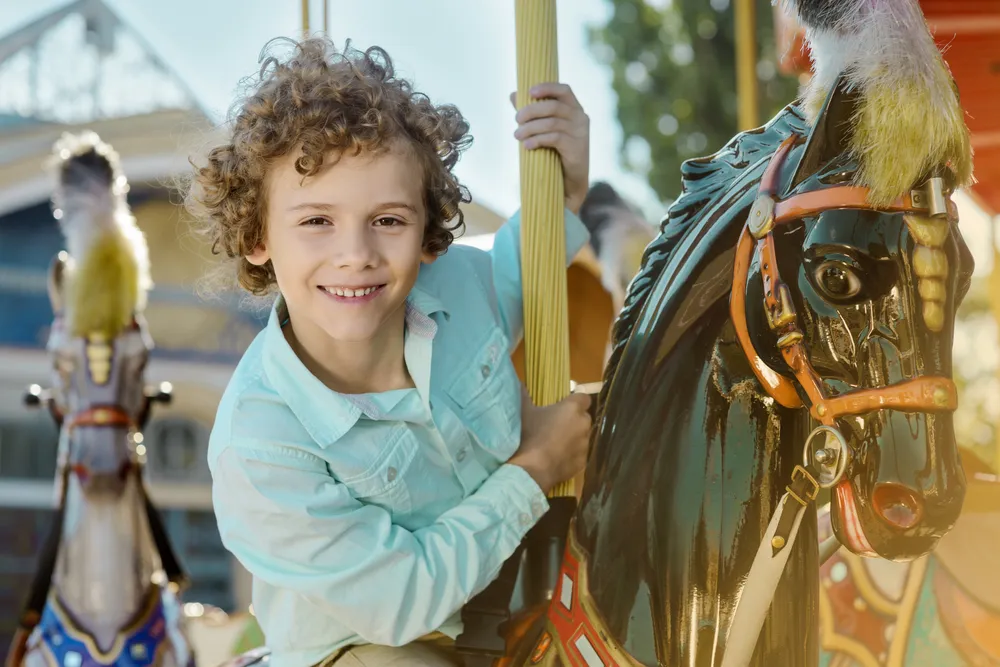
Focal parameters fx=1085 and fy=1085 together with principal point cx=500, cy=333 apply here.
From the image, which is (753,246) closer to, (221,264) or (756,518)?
(756,518)

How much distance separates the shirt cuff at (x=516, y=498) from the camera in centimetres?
108

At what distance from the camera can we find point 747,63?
10.3 ft

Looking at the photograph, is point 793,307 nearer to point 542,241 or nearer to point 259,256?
point 542,241

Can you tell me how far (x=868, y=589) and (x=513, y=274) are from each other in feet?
2.46

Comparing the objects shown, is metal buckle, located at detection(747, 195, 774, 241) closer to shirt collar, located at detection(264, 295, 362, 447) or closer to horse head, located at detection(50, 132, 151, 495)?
shirt collar, located at detection(264, 295, 362, 447)

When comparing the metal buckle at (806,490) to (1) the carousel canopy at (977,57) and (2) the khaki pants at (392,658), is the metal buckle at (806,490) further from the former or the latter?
(1) the carousel canopy at (977,57)

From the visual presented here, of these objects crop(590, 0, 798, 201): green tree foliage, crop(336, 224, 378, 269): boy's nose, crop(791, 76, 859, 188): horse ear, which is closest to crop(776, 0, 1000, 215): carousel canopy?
crop(791, 76, 859, 188): horse ear

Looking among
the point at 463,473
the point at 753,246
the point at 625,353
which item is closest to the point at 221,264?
the point at 463,473

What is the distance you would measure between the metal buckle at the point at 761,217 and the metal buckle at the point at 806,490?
21 cm

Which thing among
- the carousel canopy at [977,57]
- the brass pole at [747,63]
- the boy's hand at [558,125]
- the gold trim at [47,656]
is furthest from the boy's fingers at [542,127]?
the brass pole at [747,63]

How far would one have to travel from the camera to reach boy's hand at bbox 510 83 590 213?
123 centimetres

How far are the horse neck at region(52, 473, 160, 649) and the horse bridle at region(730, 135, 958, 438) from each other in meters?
1.69

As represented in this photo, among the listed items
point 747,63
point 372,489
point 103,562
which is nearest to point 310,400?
point 372,489

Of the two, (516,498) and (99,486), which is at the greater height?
(516,498)
